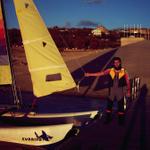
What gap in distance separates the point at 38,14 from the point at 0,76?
2137 mm

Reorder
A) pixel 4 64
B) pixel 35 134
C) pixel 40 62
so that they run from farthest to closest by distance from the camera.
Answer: pixel 4 64 → pixel 40 62 → pixel 35 134

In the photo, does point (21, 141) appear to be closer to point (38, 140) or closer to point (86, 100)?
point (38, 140)

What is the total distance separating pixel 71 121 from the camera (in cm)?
1044

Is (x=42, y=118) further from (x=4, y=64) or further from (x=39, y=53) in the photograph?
(x=4, y=64)

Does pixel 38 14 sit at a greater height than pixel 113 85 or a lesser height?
greater

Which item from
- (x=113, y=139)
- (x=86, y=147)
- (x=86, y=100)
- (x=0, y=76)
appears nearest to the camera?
(x=86, y=147)

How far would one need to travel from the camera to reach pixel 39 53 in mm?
11133

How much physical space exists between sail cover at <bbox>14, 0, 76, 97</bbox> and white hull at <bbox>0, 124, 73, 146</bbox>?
1.49 metres

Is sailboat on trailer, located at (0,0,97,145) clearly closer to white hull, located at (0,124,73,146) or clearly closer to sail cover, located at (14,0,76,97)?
sail cover, located at (14,0,76,97)

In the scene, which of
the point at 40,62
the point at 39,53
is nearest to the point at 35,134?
the point at 40,62

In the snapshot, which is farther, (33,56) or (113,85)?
(113,85)

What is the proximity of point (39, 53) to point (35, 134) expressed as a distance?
2.38m

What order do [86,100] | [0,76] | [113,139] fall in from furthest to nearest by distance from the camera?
[86,100], [0,76], [113,139]

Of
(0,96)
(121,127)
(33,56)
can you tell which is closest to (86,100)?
(0,96)
